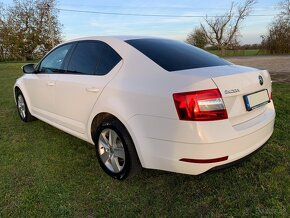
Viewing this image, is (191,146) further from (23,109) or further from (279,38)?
(279,38)

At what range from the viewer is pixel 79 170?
3.49m

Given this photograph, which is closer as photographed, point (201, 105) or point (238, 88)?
point (201, 105)

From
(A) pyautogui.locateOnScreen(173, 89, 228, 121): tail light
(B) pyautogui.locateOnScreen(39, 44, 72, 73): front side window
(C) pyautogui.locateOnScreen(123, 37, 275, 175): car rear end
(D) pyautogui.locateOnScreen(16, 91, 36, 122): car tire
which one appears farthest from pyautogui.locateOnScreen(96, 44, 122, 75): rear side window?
(D) pyautogui.locateOnScreen(16, 91, 36, 122): car tire

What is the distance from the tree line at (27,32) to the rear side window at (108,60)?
36.8 meters

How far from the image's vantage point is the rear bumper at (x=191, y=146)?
248 centimetres

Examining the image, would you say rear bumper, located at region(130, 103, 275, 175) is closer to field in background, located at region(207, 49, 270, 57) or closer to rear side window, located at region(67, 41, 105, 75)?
rear side window, located at region(67, 41, 105, 75)

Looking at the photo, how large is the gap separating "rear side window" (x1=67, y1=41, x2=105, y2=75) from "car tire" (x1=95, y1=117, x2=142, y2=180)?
2.37 ft

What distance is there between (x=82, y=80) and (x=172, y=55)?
1134mm

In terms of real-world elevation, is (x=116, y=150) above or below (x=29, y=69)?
below

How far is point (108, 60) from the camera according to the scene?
11.0 ft

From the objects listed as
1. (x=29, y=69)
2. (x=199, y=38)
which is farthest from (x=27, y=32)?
(x=29, y=69)

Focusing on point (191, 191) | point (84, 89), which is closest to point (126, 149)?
point (191, 191)

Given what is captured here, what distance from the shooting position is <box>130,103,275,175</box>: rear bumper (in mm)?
2484

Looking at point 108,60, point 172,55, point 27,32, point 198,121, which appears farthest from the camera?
point 27,32
